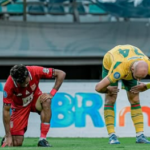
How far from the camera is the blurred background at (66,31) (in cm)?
1590

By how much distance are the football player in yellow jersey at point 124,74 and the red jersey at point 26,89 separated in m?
0.82

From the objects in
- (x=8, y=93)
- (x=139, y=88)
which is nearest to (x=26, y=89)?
(x=8, y=93)

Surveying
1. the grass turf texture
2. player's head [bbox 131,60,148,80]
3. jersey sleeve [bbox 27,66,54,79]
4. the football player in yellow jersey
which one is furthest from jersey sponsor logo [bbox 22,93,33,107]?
player's head [bbox 131,60,148,80]

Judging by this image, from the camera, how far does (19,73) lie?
695cm

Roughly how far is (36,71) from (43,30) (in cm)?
897

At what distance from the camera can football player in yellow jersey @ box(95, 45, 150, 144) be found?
6949mm

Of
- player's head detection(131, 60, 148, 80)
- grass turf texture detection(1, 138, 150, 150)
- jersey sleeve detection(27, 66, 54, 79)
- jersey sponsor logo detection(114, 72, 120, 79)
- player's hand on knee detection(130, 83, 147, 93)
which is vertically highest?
player's head detection(131, 60, 148, 80)

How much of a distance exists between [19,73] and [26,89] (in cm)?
69

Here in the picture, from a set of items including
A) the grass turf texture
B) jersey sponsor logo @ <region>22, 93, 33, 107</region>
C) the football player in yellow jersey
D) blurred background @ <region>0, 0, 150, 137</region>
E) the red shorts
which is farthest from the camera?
blurred background @ <region>0, 0, 150, 137</region>

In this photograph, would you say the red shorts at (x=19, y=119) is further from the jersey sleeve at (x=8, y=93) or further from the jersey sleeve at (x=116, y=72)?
the jersey sleeve at (x=116, y=72)

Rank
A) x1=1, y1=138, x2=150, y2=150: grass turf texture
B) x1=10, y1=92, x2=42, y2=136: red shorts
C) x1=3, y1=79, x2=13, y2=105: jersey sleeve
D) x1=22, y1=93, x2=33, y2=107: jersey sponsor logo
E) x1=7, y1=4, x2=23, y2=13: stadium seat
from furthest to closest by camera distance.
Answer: x1=7, y1=4, x2=23, y2=13: stadium seat < x1=10, y1=92, x2=42, y2=136: red shorts < x1=22, y1=93, x2=33, y2=107: jersey sponsor logo < x1=3, y1=79, x2=13, y2=105: jersey sleeve < x1=1, y1=138, x2=150, y2=150: grass turf texture

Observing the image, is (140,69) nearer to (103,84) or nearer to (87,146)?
(103,84)

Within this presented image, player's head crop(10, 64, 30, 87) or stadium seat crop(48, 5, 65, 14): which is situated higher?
player's head crop(10, 64, 30, 87)

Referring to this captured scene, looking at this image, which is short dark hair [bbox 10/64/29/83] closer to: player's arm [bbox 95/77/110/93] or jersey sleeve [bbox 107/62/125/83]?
player's arm [bbox 95/77/110/93]
